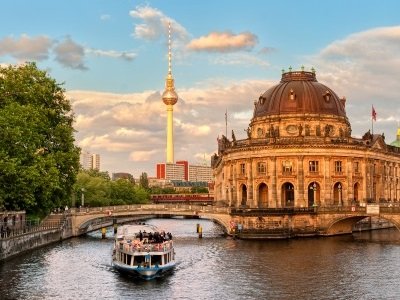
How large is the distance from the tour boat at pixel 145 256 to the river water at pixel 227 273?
3.90 ft

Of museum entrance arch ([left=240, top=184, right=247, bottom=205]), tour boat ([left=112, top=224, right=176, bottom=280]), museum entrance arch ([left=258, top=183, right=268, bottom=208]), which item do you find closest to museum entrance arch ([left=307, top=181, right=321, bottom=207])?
museum entrance arch ([left=258, top=183, right=268, bottom=208])

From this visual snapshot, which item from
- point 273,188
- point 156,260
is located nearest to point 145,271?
point 156,260

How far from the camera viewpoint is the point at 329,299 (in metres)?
50.0

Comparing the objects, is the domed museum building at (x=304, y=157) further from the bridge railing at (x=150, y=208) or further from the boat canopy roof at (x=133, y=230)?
the boat canopy roof at (x=133, y=230)

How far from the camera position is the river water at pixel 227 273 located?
172 feet

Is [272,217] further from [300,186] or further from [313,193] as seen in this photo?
[313,193]

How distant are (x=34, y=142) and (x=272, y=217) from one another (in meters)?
36.9

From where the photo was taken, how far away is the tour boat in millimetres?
60469

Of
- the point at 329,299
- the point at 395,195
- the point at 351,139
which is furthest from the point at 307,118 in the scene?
the point at 329,299

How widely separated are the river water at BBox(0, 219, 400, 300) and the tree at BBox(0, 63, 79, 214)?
267 inches

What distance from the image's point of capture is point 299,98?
4823 inches

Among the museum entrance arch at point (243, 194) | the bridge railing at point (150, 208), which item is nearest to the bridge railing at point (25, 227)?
the bridge railing at point (150, 208)

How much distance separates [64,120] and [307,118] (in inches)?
1879

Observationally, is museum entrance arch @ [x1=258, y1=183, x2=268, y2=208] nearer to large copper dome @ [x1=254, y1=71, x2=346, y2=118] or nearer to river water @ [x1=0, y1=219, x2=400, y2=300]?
large copper dome @ [x1=254, y1=71, x2=346, y2=118]
